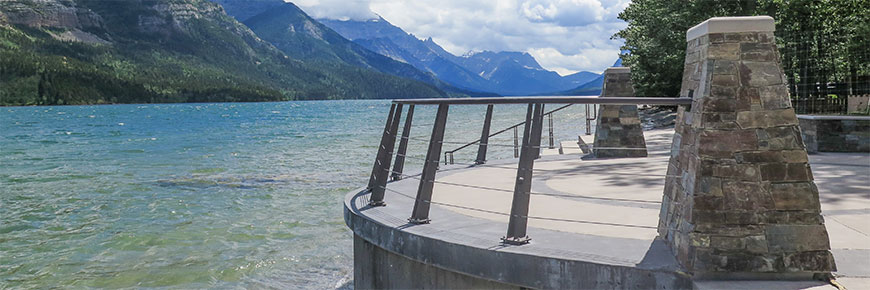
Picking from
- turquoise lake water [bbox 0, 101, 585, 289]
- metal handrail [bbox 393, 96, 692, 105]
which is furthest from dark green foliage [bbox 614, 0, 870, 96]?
metal handrail [bbox 393, 96, 692, 105]

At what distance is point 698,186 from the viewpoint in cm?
421

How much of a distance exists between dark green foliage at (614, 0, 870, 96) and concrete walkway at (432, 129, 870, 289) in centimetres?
1035

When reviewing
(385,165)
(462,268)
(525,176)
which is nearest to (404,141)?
(385,165)

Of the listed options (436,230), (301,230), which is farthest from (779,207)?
(301,230)

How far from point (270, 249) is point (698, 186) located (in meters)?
9.05

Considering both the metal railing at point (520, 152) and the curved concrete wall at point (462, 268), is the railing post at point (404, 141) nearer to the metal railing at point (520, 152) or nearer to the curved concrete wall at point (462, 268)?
the metal railing at point (520, 152)

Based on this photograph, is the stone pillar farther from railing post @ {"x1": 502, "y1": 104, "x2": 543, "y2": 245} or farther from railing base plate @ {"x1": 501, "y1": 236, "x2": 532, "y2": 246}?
railing base plate @ {"x1": 501, "y1": 236, "x2": 532, "y2": 246}

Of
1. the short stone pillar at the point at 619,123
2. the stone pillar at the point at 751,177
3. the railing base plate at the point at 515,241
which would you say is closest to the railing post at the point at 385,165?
the railing base plate at the point at 515,241

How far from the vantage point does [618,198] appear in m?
7.28

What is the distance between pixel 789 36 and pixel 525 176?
2267 cm

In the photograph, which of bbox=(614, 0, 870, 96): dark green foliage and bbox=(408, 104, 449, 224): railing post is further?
bbox=(614, 0, 870, 96): dark green foliage

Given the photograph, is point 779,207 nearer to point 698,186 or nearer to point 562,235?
point 698,186

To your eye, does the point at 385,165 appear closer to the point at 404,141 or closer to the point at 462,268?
the point at 404,141

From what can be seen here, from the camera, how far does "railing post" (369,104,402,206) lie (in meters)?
6.47
